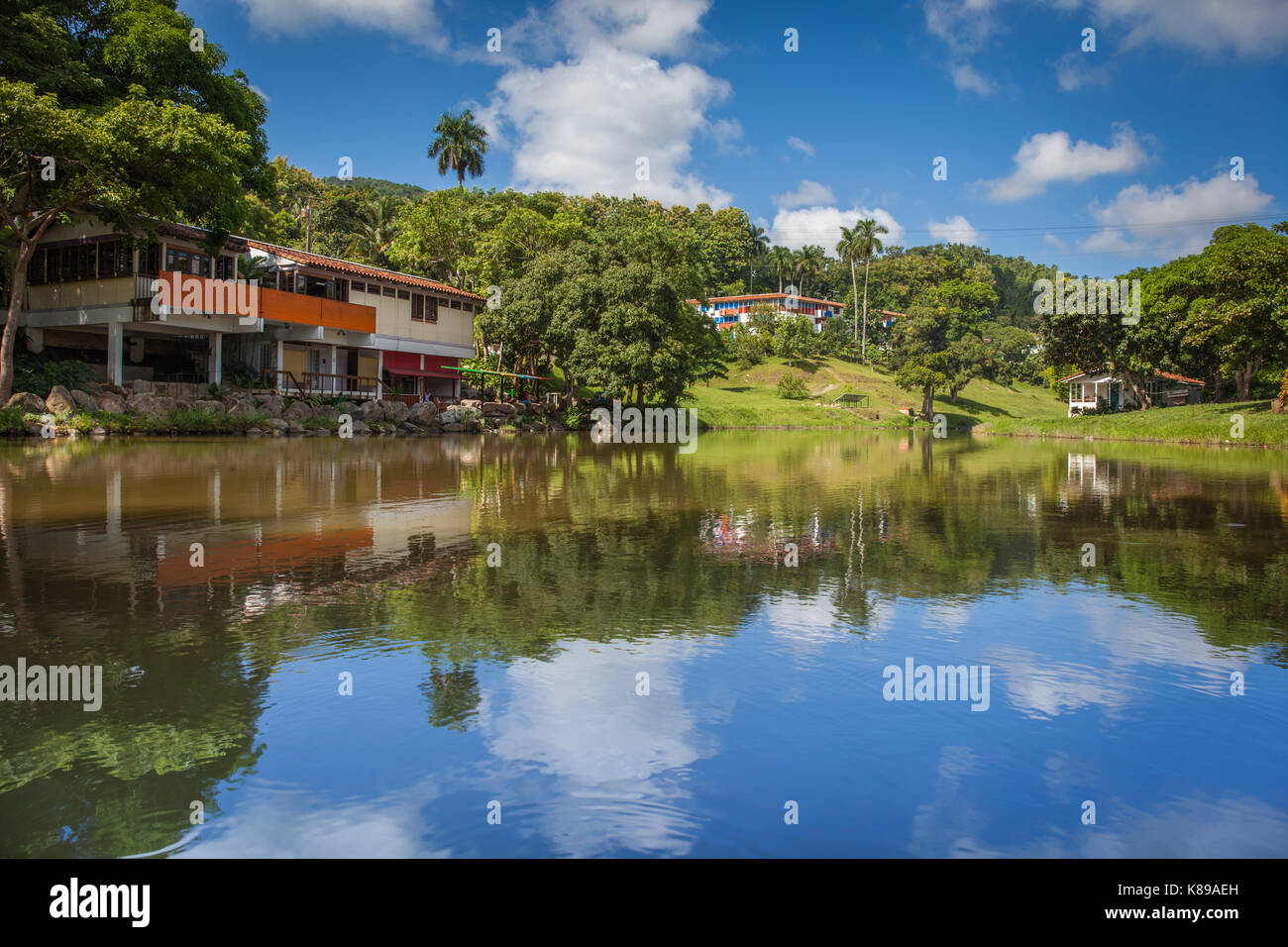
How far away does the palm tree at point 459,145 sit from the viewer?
219ft

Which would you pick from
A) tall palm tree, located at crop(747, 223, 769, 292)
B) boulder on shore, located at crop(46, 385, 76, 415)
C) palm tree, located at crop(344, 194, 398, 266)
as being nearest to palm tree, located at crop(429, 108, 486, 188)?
palm tree, located at crop(344, 194, 398, 266)

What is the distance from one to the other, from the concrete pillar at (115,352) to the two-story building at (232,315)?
0.05 metres

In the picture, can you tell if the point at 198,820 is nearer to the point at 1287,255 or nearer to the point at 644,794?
the point at 644,794

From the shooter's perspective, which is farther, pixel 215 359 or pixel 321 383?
pixel 321 383

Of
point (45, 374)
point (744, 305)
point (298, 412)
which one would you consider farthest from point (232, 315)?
point (744, 305)

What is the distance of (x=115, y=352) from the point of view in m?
34.1

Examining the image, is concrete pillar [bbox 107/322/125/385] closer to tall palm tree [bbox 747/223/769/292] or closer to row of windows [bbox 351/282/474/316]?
row of windows [bbox 351/282/474/316]

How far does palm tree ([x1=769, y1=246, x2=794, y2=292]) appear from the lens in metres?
131

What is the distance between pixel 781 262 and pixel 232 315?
104m

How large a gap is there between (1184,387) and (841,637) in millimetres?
81422

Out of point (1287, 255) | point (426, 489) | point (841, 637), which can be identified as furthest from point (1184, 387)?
point (841, 637)

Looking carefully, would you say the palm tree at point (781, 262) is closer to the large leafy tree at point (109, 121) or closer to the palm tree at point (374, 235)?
the palm tree at point (374, 235)

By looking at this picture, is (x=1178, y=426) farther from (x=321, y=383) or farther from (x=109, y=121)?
(x=109, y=121)

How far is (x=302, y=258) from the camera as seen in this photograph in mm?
42094
